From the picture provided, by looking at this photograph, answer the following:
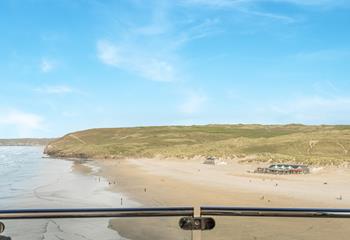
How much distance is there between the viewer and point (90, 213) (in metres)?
4.00

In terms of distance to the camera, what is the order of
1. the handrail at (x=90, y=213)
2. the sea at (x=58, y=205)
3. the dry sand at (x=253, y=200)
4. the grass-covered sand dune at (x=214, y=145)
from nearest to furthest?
the handrail at (x=90, y=213) → the sea at (x=58, y=205) → the dry sand at (x=253, y=200) → the grass-covered sand dune at (x=214, y=145)

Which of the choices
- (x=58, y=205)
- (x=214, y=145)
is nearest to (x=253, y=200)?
(x=58, y=205)

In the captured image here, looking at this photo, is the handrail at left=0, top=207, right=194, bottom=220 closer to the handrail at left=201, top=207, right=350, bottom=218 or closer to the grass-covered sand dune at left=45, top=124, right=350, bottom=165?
the handrail at left=201, top=207, right=350, bottom=218

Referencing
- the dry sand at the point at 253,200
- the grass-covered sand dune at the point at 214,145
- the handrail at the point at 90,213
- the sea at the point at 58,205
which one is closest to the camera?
the handrail at the point at 90,213

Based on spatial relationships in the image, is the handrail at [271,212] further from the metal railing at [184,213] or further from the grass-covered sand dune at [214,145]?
the grass-covered sand dune at [214,145]

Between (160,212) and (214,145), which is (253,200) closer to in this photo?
(160,212)

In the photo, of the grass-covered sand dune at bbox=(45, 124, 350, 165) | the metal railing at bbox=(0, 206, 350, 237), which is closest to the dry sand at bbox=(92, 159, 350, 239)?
the metal railing at bbox=(0, 206, 350, 237)

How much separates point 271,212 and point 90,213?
4.51 ft

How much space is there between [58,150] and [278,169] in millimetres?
111057

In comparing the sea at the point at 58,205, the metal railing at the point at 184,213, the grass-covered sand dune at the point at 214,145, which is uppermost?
the grass-covered sand dune at the point at 214,145

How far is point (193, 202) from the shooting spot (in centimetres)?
2977

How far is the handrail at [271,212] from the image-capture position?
4.03 metres

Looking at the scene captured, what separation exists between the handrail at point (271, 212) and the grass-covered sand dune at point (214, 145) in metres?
60.5

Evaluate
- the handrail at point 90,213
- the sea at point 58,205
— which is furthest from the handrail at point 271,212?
the sea at point 58,205
